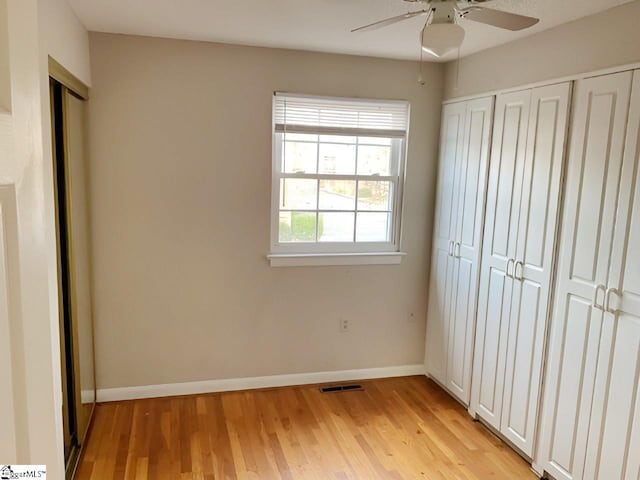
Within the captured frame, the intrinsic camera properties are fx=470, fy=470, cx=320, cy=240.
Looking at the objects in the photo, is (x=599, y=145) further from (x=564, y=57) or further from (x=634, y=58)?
(x=564, y=57)

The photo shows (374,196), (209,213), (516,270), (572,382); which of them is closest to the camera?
(572,382)

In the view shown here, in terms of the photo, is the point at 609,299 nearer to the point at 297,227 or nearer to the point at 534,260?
the point at 534,260

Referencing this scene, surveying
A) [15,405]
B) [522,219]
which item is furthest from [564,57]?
[15,405]

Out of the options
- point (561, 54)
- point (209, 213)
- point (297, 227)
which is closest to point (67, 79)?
point (209, 213)

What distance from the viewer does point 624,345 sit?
211 cm

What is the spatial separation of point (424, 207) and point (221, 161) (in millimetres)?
1584

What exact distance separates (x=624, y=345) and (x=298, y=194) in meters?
2.19

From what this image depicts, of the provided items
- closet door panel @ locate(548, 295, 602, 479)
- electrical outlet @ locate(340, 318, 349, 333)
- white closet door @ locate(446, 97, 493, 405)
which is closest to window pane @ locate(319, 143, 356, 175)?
white closet door @ locate(446, 97, 493, 405)

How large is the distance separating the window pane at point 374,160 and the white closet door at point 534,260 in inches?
45.7

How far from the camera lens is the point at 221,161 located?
319 cm

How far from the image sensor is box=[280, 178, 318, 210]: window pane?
3.42 meters

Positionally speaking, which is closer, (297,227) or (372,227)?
(297,227)

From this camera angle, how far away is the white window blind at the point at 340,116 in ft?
10.8

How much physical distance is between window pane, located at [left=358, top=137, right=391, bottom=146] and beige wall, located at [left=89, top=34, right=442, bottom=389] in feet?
0.59
